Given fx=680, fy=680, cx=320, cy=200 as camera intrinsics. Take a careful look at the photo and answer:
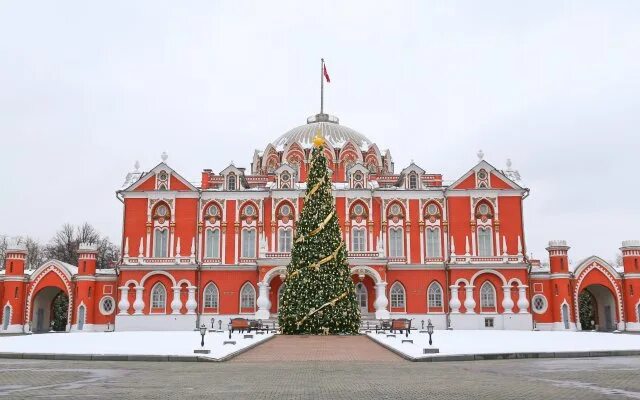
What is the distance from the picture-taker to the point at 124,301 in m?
48.9

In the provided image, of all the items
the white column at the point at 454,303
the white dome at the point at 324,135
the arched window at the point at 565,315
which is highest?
the white dome at the point at 324,135

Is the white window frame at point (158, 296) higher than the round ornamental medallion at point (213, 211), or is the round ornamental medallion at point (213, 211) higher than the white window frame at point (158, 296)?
the round ornamental medallion at point (213, 211)

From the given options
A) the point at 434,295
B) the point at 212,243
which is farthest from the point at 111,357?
the point at 434,295

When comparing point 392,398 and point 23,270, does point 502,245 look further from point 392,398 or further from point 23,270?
point 392,398

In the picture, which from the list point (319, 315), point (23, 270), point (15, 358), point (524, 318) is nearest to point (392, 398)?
point (15, 358)

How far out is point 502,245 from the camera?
1966 inches

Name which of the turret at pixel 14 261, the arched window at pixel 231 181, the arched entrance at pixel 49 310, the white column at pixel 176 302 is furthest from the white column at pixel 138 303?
the arched window at pixel 231 181

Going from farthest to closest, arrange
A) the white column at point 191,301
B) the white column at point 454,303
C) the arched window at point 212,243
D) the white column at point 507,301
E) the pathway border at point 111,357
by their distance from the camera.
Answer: the arched window at point 212,243
the white column at point 191,301
the white column at point 454,303
the white column at point 507,301
the pathway border at point 111,357

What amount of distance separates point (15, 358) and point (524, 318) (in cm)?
3557

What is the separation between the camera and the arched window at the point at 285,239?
167 feet

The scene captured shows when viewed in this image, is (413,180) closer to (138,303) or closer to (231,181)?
(231,181)

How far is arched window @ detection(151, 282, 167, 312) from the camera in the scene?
49.5 meters

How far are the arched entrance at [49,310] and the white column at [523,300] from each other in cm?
3263

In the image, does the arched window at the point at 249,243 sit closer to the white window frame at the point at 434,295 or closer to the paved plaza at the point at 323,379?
the white window frame at the point at 434,295
